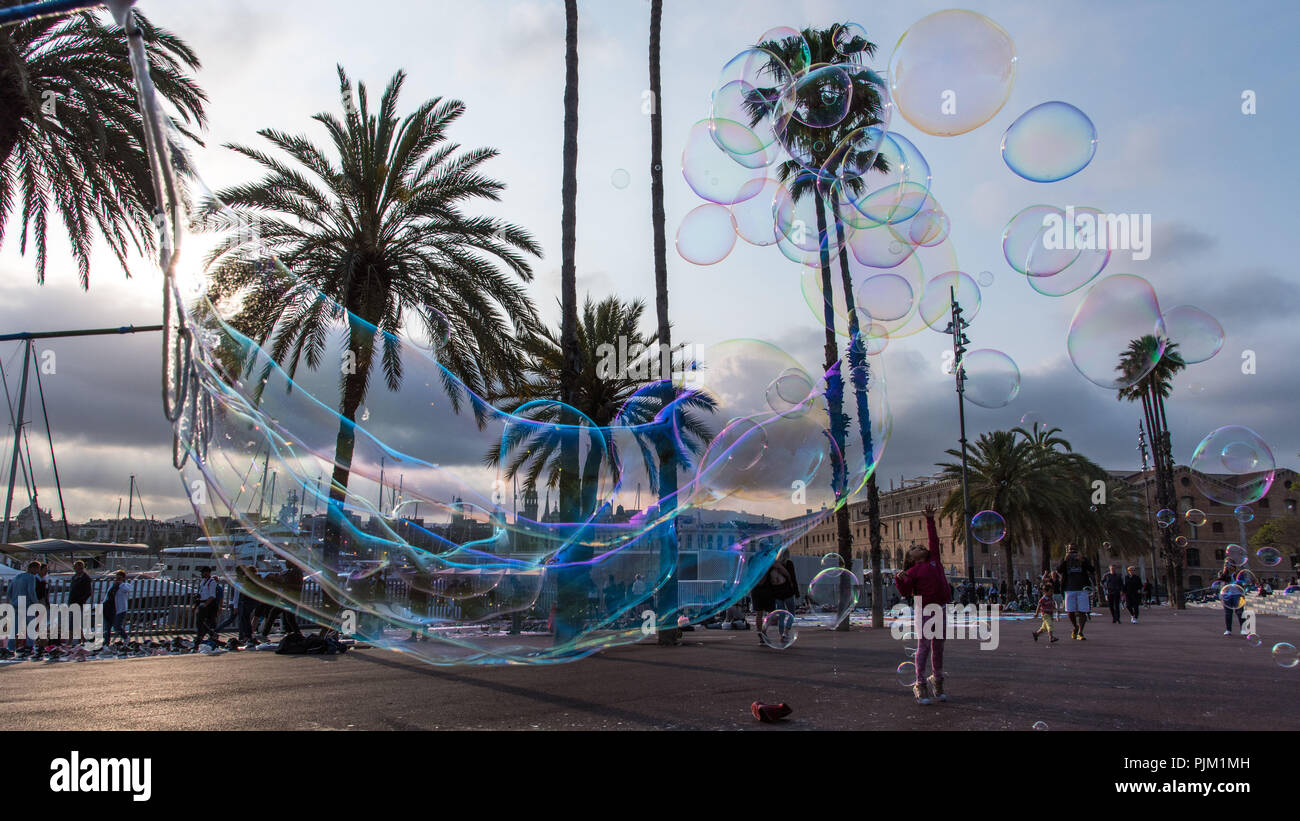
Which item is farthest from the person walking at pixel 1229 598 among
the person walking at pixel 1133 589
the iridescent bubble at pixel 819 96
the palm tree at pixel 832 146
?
the iridescent bubble at pixel 819 96

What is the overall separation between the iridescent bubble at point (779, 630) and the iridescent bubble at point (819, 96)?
726 centimetres

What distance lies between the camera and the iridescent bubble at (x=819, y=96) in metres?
11.1

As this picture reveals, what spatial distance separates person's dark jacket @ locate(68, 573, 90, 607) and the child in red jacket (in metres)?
16.4

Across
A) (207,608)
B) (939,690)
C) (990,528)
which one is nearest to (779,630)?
(939,690)

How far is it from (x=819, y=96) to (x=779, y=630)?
27.2 ft

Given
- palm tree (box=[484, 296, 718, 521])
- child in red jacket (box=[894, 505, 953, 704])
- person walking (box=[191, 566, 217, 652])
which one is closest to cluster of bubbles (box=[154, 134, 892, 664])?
child in red jacket (box=[894, 505, 953, 704])

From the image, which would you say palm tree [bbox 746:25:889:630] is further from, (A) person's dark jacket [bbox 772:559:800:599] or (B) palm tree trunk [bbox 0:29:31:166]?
(B) palm tree trunk [bbox 0:29:31:166]

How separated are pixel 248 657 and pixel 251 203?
8.00m

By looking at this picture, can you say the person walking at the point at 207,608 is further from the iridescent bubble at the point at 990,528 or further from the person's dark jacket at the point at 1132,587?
the person's dark jacket at the point at 1132,587

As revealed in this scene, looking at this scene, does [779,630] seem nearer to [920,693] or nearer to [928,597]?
[920,693]

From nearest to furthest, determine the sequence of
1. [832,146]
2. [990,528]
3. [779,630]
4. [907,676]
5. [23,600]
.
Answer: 1. [907,676]
2. [779,630]
3. [23,600]
4. [990,528]
5. [832,146]

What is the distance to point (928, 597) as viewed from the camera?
7.41 meters
